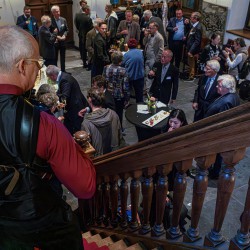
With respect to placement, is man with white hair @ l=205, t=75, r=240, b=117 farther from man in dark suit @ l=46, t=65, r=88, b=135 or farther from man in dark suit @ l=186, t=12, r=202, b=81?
man in dark suit @ l=186, t=12, r=202, b=81

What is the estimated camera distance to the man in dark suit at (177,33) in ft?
29.4

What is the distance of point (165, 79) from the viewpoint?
239 inches

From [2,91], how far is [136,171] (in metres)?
0.86

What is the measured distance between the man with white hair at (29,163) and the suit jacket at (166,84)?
4393 mm

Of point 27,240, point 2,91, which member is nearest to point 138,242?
point 27,240

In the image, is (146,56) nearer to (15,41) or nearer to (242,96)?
(242,96)

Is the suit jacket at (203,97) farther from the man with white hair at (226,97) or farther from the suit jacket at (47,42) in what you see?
the suit jacket at (47,42)

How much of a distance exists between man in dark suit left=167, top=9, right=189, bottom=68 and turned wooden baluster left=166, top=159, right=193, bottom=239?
7799 mm

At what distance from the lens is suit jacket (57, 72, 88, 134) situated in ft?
16.8

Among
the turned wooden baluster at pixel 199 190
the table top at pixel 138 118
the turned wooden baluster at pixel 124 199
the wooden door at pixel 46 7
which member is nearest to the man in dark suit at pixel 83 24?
the wooden door at pixel 46 7

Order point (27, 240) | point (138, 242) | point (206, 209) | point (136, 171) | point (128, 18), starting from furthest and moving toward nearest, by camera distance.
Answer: point (128, 18) < point (206, 209) < point (138, 242) < point (136, 171) < point (27, 240)

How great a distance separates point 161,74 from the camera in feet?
19.9

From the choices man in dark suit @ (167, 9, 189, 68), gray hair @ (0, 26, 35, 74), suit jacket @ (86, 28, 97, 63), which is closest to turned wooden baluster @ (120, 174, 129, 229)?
gray hair @ (0, 26, 35, 74)

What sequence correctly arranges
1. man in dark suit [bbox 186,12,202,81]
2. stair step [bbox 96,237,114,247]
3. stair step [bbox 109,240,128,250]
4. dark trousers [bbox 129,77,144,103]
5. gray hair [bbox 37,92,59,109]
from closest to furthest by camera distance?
stair step [bbox 109,240,128,250] < stair step [bbox 96,237,114,247] < gray hair [bbox 37,92,59,109] < dark trousers [bbox 129,77,144,103] < man in dark suit [bbox 186,12,202,81]
